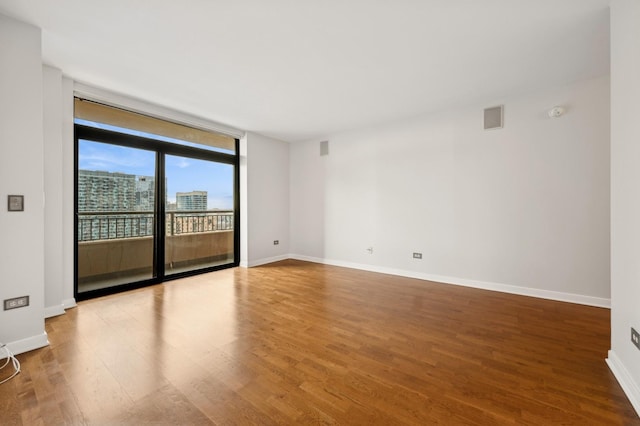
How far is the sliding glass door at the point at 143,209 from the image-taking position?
350 centimetres

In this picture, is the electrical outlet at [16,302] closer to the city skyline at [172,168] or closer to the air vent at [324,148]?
the city skyline at [172,168]

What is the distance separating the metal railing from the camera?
354 centimetres

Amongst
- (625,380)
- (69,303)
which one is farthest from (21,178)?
(625,380)

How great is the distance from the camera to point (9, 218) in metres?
2.15

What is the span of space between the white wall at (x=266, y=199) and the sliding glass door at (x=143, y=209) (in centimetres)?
Answer: 44

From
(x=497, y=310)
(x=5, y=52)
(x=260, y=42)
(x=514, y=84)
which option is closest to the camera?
(x=5, y=52)

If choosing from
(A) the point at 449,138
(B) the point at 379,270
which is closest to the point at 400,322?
(B) the point at 379,270

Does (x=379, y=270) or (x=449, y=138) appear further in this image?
(x=379, y=270)

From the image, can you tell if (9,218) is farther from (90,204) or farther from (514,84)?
(514,84)

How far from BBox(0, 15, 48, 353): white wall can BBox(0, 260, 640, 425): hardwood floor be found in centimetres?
27

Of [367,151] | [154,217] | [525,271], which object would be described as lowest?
[525,271]

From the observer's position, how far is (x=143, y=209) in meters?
3.98

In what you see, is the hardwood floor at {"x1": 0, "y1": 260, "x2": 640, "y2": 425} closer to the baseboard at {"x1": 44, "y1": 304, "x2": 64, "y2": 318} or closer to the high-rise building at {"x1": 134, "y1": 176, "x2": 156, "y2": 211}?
the baseboard at {"x1": 44, "y1": 304, "x2": 64, "y2": 318}

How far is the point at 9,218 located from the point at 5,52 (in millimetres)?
1350
